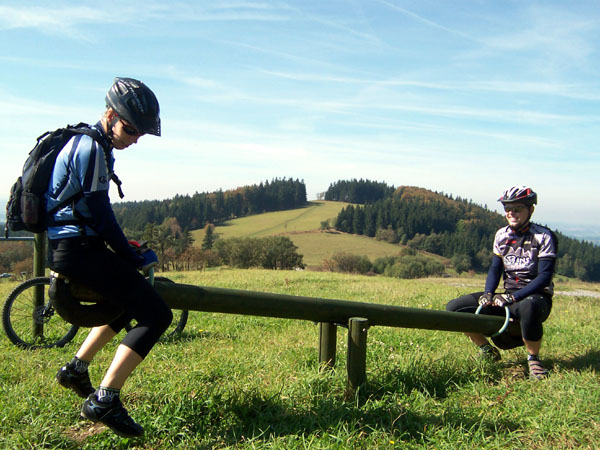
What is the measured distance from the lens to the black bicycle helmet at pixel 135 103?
3104 mm

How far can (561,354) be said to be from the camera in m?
5.63

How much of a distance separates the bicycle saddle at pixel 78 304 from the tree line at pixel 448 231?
316ft

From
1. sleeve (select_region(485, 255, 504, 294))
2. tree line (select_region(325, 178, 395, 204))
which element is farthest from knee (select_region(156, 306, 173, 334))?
tree line (select_region(325, 178, 395, 204))

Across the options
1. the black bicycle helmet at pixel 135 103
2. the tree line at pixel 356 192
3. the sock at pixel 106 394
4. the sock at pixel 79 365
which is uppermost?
the tree line at pixel 356 192

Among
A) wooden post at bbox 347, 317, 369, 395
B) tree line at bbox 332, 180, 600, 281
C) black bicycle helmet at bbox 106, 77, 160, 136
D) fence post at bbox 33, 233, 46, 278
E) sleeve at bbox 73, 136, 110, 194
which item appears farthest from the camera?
tree line at bbox 332, 180, 600, 281

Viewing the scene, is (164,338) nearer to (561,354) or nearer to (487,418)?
(487,418)

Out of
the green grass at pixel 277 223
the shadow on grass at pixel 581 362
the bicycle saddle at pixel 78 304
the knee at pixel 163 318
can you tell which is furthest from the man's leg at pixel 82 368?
the green grass at pixel 277 223

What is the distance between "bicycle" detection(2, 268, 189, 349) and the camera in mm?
5527

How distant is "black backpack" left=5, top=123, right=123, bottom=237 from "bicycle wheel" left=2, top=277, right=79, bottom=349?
3.07 m

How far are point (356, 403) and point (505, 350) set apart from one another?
2859 mm

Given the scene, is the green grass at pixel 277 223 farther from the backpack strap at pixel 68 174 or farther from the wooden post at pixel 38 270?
the backpack strap at pixel 68 174

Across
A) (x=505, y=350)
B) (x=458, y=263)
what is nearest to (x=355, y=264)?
(x=458, y=263)

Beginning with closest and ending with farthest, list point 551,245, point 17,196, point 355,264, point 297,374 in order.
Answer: point 17,196 → point 297,374 → point 551,245 → point 355,264

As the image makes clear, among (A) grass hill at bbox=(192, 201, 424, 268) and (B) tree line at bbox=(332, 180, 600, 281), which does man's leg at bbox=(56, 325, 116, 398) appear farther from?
(B) tree line at bbox=(332, 180, 600, 281)
